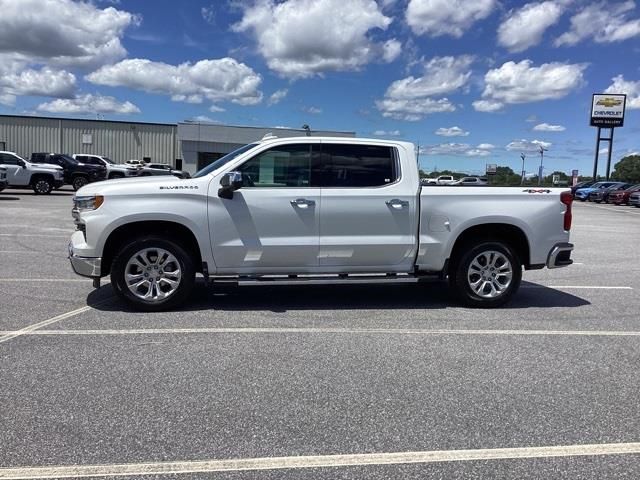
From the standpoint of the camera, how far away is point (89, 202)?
6.29 m

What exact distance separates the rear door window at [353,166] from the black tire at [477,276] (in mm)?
1283

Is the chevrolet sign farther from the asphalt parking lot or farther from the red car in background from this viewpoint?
the asphalt parking lot

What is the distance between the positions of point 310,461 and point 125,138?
2092 inches

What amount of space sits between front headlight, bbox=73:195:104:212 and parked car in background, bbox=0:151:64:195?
66.8 ft

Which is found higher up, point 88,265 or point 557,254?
point 557,254

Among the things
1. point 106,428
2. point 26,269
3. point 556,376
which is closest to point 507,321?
point 556,376

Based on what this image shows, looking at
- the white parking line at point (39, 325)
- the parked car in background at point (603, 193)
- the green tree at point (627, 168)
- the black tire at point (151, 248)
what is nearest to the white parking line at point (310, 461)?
the white parking line at point (39, 325)

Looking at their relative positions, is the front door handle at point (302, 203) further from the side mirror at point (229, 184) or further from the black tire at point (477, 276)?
the black tire at point (477, 276)

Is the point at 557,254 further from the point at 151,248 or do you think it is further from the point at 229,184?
the point at 151,248

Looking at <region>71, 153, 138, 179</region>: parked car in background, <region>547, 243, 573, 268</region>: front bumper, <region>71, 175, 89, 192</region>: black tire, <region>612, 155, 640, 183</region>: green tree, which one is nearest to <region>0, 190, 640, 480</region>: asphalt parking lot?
<region>547, 243, 573, 268</region>: front bumper

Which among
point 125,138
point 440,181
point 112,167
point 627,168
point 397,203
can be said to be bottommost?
point 397,203

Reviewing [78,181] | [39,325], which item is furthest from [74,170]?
[39,325]

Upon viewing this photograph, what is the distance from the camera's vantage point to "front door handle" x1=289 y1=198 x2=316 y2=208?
21.3ft

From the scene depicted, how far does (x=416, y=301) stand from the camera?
734 cm
